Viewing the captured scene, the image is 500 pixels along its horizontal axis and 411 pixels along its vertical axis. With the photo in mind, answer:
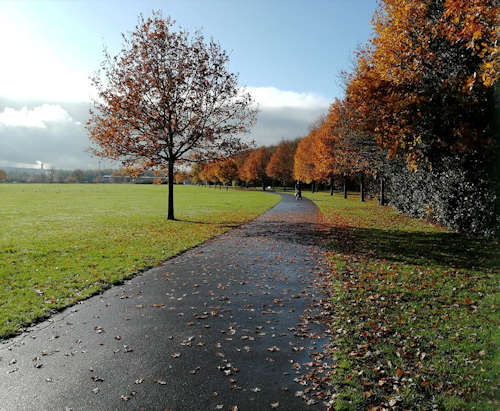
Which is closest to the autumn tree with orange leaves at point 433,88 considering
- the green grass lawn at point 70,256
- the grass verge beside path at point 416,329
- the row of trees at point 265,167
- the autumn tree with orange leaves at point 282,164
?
the grass verge beside path at point 416,329

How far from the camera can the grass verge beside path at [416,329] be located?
415 cm

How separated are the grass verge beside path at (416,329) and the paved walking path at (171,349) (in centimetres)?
68

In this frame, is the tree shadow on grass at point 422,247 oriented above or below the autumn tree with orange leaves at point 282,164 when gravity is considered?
below

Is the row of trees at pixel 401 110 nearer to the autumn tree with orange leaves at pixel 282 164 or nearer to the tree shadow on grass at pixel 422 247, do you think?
the tree shadow on grass at pixel 422 247

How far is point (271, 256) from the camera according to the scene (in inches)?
468

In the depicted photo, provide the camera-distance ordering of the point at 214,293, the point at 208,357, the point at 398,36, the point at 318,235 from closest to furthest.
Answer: the point at 208,357
the point at 214,293
the point at 398,36
the point at 318,235

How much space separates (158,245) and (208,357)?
9.12m

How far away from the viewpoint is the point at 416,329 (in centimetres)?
589

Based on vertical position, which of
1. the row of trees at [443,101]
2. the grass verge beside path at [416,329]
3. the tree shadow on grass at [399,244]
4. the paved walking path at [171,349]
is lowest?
the paved walking path at [171,349]

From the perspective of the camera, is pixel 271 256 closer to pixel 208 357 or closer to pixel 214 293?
pixel 214 293

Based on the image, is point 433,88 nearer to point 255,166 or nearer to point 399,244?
point 399,244

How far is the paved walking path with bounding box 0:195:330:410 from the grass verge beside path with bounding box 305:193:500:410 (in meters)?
0.68

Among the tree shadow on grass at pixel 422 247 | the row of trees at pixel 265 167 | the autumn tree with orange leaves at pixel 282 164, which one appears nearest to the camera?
the tree shadow on grass at pixel 422 247

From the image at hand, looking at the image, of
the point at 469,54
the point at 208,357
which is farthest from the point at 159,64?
the point at 208,357
